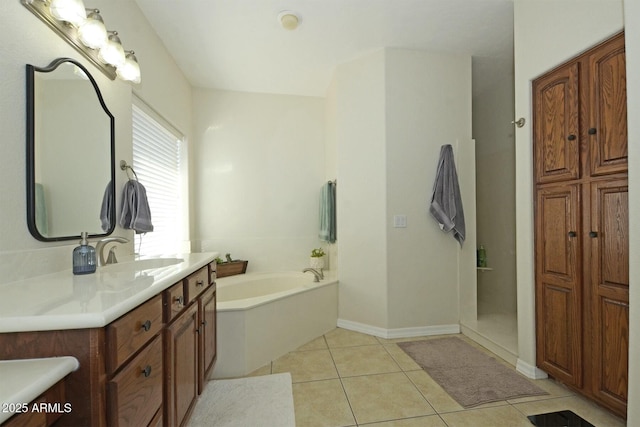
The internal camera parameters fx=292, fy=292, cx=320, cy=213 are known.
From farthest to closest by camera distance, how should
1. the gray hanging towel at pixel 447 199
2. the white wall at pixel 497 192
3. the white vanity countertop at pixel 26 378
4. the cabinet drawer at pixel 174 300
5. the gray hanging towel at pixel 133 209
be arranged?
the white wall at pixel 497 192 < the gray hanging towel at pixel 447 199 < the gray hanging towel at pixel 133 209 < the cabinet drawer at pixel 174 300 < the white vanity countertop at pixel 26 378

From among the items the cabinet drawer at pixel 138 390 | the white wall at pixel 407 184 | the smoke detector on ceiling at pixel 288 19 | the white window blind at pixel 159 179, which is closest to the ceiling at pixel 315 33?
the smoke detector on ceiling at pixel 288 19

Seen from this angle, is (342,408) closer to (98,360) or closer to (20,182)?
(98,360)

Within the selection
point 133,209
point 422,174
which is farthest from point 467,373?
point 133,209

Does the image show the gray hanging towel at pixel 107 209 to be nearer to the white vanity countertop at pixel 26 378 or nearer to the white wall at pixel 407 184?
the white vanity countertop at pixel 26 378

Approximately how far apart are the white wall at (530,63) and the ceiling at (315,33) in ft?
1.22

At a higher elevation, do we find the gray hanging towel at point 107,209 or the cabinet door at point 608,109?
the cabinet door at point 608,109

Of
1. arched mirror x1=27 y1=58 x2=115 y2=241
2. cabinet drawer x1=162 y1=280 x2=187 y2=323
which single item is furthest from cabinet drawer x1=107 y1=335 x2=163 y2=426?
arched mirror x1=27 y1=58 x2=115 y2=241

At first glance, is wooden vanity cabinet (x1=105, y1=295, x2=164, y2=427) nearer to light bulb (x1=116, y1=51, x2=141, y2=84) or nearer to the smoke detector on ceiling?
light bulb (x1=116, y1=51, x2=141, y2=84)

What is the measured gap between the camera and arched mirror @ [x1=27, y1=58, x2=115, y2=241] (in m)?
1.16

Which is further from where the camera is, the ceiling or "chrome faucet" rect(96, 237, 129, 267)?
the ceiling

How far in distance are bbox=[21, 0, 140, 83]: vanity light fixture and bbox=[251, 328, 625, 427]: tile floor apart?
83.4 inches

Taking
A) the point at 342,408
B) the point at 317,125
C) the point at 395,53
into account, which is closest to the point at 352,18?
the point at 395,53

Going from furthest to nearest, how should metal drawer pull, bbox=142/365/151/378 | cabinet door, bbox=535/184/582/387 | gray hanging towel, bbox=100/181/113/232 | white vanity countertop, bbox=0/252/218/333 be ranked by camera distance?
1. cabinet door, bbox=535/184/582/387
2. gray hanging towel, bbox=100/181/113/232
3. metal drawer pull, bbox=142/365/151/378
4. white vanity countertop, bbox=0/252/218/333

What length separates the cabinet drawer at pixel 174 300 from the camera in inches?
44.8
